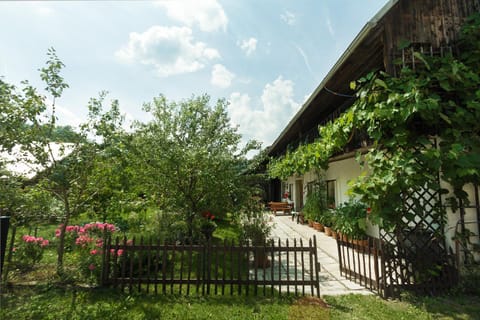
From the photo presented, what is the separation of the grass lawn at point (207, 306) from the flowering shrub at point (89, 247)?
281mm

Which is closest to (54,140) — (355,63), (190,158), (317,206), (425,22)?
(190,158)

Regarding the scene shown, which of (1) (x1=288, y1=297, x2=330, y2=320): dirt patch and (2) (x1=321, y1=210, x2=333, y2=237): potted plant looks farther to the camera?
(2) (x1=321, y1=210, x2=333, y2=237): potted plant

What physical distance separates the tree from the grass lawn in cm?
246

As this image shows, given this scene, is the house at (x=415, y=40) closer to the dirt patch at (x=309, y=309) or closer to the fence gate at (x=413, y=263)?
the fence gate at (x=413, y=263)

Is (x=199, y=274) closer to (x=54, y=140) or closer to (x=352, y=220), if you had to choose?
(x=54, y=140)

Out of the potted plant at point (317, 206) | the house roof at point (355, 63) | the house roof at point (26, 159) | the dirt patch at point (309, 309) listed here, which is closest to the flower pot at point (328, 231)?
the potted plant at point (317, 206)

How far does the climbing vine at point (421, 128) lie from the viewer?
357 centimetres

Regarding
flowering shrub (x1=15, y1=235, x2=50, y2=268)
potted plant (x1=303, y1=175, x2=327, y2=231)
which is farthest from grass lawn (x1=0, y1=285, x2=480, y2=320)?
potted plant (x1=303, y1=175, x2=327, y2=231)

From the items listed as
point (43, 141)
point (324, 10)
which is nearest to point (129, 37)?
point (43, 141)

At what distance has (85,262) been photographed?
409 cm

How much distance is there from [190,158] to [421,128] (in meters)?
4.55

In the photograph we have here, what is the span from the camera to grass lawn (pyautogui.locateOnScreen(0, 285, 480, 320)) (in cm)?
317

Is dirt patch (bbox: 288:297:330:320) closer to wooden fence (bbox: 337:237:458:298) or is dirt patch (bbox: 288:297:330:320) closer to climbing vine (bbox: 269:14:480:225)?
wooden fence (bbox: 337:237:458:298)

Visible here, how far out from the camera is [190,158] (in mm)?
5312
